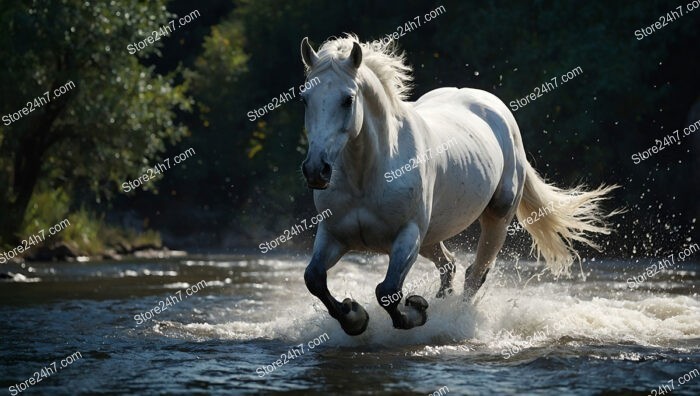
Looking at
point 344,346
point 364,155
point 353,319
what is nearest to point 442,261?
point 344,346

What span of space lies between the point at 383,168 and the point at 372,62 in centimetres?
80

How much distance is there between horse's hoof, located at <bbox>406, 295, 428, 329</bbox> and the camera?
27.4 feet

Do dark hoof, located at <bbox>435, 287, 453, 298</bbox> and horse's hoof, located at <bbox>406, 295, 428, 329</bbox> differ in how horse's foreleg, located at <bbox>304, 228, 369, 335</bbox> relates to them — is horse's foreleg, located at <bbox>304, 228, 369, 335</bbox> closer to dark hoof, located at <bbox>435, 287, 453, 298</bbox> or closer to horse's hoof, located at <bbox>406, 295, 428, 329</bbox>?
horse's hoof, located at <bbox>406, 295, 428, 329</bbox>

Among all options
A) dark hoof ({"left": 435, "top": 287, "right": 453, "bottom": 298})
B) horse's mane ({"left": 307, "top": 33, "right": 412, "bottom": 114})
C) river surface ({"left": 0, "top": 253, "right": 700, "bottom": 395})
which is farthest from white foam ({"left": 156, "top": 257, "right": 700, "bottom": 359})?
horse's mane ({"left": 307, "top": 33, "right": 412, "bottom": 114})

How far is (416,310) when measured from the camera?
8422mm

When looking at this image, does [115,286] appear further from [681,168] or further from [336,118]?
[681,168]

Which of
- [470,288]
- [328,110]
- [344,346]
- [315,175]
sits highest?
[328,110]

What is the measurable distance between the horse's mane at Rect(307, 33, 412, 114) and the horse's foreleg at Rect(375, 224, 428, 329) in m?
0.93

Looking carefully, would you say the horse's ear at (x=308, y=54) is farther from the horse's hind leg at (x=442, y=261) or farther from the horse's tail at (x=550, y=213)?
the horse's tail at (x=550, y=213)

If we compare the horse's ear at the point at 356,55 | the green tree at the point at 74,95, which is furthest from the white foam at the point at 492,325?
the green tree at the point at 74,95

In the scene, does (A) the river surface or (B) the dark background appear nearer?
(A) the river surface

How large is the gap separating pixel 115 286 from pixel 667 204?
1402cm

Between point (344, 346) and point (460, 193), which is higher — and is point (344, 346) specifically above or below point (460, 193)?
below

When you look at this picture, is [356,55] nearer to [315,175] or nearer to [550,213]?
[315,175]
